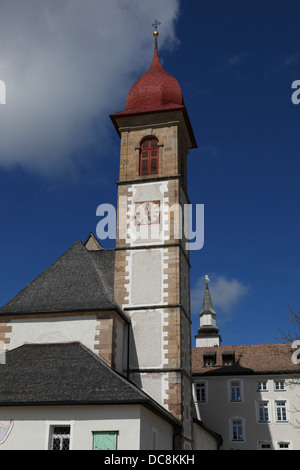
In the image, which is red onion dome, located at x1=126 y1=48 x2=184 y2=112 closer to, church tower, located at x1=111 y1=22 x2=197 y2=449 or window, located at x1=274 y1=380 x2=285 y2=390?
church tower, located at x1=111 y1=22 x2=197 y2=449

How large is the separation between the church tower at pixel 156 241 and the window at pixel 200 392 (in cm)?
1861

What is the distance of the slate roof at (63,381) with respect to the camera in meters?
18.0

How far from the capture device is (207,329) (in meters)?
72.9

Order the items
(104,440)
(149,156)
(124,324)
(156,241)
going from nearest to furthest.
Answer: (104,440)
(124,324)
(156,241)
(149,156)

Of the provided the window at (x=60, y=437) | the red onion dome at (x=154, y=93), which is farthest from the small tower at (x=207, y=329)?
the window at (x=60, y=437)

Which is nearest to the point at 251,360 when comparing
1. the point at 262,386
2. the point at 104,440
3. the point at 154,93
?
the point at 262,386

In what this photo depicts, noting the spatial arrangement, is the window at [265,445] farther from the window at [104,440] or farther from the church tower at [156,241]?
the window at [104,440]

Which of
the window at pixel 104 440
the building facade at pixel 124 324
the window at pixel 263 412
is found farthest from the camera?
the window at pixel 263 412

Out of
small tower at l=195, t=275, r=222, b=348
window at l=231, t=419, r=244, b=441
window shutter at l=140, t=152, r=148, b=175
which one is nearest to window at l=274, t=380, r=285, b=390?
window at l=231, t=419, r=244, b=441

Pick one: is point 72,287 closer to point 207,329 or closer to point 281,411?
point 281,411

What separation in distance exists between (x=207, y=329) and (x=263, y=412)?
3039cm
